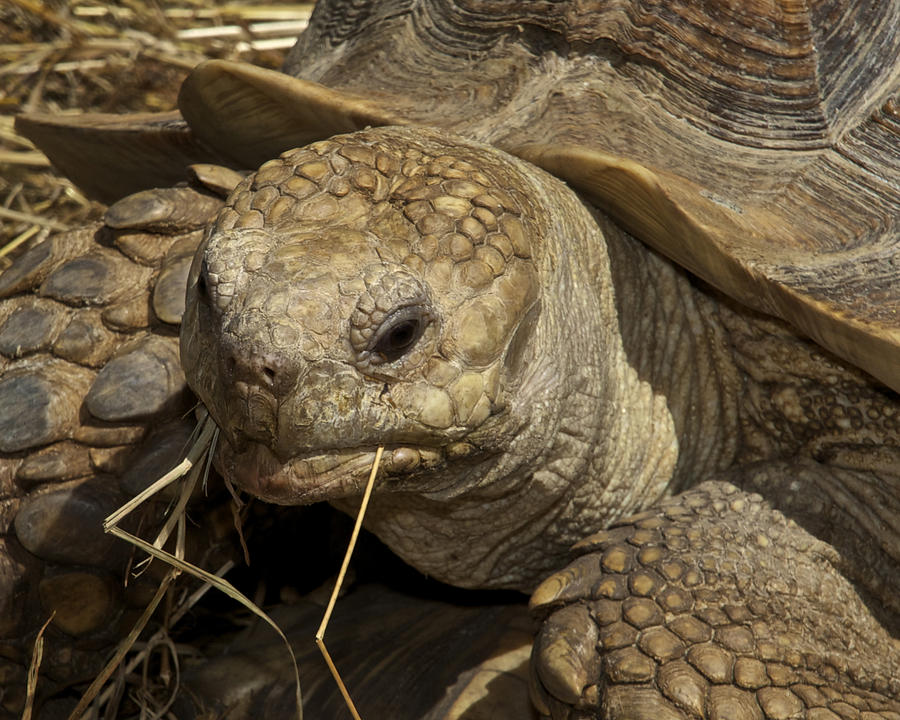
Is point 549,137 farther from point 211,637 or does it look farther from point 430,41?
point 211,637

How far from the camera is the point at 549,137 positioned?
2275 mm

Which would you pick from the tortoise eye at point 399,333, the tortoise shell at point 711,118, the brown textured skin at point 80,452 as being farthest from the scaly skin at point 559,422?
the brown textured skin at point 80,452

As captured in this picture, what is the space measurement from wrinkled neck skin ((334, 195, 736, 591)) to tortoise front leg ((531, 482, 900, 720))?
149 millimetres

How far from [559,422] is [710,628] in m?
0.51

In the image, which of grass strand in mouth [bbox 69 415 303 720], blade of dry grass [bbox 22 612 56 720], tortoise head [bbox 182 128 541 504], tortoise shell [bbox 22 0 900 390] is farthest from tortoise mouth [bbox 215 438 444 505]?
blade of dry grass [bbox 22 612 56 720]

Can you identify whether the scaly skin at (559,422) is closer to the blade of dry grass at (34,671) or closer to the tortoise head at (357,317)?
the tortoise head at (357,317)

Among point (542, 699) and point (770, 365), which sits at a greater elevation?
point (770, 365)

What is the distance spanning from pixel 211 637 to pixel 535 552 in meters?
0.91

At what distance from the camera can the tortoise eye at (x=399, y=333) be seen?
173cm

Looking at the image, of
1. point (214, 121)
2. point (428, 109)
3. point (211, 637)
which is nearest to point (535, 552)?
point (211, 637)

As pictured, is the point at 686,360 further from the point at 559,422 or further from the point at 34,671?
the point at 34,671

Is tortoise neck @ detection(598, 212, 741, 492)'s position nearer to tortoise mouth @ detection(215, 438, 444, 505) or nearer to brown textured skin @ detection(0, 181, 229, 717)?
tortoise mouth @ detection(215, 438, 444, 505)

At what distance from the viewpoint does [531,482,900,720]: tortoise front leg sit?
199 cm

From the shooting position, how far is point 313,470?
5.90ft
